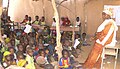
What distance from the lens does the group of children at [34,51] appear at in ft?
20.1

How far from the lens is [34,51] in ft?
22.8

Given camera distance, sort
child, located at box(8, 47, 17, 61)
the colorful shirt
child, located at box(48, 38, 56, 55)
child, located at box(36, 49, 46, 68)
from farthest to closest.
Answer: child, located at box(48, 38, 56, 55) → child, located at box(36, 49, 46, 68) → child, located at box(8, 47, 17, 61) → the colorful shirt

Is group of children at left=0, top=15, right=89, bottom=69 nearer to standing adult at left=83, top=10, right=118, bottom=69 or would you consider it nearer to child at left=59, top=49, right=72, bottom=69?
child at left=59, top=49, right=72, bottom=69

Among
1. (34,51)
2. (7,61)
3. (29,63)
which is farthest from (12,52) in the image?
(29,63)

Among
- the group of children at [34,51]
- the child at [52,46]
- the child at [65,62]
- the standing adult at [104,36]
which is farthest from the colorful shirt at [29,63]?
the standing adult at [104,36]

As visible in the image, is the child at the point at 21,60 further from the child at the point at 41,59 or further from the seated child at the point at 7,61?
the child at the point at 41,59

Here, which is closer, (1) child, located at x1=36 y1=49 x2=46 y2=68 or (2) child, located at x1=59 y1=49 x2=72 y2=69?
(2) child, located at x1=59 y1=49 x2=72 y2=69

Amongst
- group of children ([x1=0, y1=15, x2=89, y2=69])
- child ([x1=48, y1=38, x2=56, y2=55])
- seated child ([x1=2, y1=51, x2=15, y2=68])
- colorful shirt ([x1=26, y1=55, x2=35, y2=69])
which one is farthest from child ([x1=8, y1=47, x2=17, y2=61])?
child ([x1=48, y1=38, x2=56, y2=55])

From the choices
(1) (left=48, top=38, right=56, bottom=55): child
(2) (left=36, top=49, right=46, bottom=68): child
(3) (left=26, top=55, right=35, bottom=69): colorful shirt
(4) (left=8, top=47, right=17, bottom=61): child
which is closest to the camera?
(3) (left=26, top=55, right=35, bottom=69): colorful shirt

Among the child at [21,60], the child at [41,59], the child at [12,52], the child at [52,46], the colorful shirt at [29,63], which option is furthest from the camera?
the child at [52,46]

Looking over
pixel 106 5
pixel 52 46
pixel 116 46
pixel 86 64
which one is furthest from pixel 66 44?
pixel 106 5

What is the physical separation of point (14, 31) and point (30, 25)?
841 mm

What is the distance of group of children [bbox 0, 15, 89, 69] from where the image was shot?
20.1ft

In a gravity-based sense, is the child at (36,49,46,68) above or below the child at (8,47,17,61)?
below
